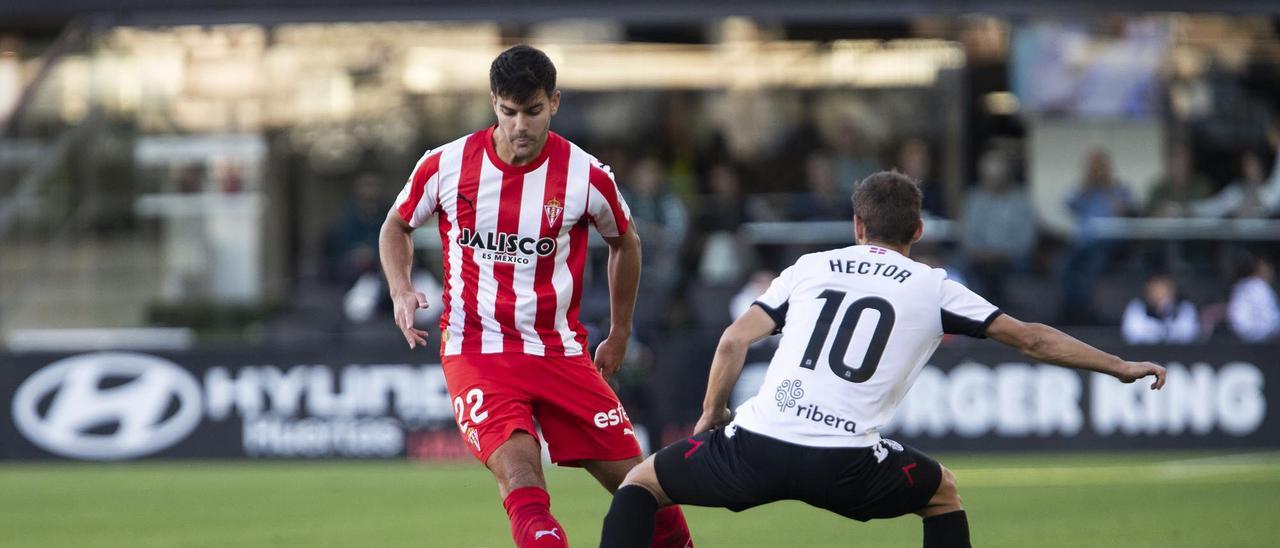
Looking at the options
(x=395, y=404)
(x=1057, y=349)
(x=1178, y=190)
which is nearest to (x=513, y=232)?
(x=1057, y=349)

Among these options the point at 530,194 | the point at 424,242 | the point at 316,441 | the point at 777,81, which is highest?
the point at 530,194

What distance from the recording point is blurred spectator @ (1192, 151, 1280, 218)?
1619 cm

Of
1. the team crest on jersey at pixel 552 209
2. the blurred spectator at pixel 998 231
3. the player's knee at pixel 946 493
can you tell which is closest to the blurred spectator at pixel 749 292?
the blurred spectator at pixel 998 231

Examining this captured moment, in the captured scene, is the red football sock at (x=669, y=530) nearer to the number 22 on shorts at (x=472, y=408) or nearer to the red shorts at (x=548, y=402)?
the red shorts at (x=548, y=402)

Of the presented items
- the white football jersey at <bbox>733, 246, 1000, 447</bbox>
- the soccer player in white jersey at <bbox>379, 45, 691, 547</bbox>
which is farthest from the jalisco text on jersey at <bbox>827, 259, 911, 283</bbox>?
the soccer player in white jersey at <bbox>379, 45, 691, 547</bbox>

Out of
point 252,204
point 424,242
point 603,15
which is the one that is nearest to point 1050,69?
point 603,15

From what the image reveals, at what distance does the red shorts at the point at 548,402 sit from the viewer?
5.62 meters

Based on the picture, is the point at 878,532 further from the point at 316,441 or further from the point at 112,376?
the point at 112,376

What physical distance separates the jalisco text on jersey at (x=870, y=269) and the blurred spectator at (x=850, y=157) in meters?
11.3

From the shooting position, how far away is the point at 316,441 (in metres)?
13.9

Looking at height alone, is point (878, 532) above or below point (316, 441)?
above

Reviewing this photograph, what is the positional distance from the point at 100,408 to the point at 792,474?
10.0m

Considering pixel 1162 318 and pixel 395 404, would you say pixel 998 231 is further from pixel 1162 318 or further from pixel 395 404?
pixel 395 404

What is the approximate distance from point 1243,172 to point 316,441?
9123mm
